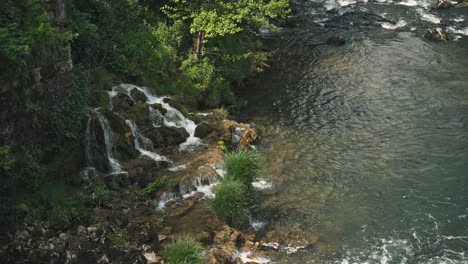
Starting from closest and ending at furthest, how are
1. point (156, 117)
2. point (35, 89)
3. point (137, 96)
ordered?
point (35, 89) → point (156, 117) → point (137, 96)

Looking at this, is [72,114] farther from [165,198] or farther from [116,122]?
[165,198]

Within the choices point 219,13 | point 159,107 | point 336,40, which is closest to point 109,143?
point 159,107

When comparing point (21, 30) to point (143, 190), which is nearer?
point (21, 30)

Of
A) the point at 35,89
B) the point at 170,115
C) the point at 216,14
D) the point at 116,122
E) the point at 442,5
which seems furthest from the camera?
the point at 442,5

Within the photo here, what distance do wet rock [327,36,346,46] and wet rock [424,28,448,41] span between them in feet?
18.9

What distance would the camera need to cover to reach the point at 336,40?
113ft

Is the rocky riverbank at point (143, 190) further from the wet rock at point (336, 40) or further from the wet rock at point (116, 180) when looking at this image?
the wet rock at point (336, 40)

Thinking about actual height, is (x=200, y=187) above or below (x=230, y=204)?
below

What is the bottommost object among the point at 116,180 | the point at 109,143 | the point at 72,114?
the point at 116,180

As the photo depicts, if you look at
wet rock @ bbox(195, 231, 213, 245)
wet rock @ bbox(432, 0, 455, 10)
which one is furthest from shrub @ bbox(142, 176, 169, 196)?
wet rock @ bbox(432, 0, 455, 10)

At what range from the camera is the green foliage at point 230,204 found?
16.1 metres

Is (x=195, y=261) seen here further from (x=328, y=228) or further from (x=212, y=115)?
(x=212, y=115)

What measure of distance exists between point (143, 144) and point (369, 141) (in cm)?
A: 984

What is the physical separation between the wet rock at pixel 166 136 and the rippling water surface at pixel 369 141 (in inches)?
150
